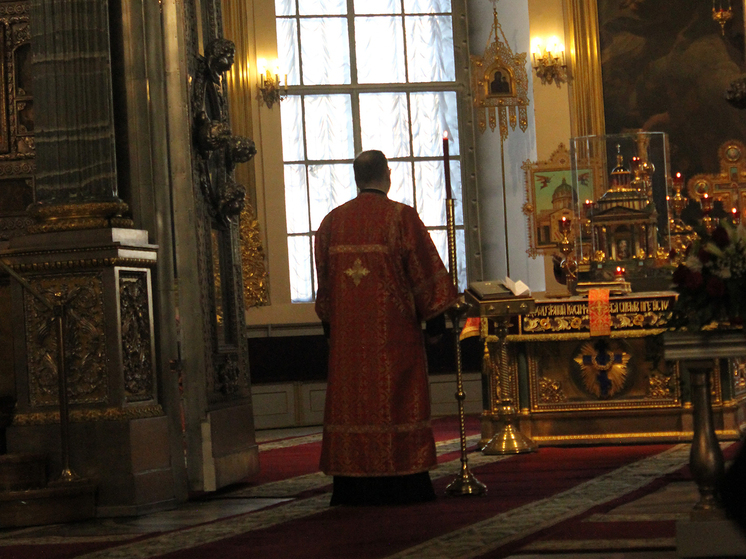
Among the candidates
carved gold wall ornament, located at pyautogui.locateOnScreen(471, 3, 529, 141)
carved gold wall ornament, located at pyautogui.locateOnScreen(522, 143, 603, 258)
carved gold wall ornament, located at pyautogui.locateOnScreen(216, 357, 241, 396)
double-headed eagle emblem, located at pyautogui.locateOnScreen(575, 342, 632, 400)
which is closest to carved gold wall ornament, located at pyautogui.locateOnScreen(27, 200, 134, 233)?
carved gold wall ornament, located at pyautogui.locateOnScreen(216, 357, 241, 396)

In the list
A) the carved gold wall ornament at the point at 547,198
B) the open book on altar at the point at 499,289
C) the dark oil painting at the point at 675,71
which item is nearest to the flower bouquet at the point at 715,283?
the open book on altar at the point at 499,289

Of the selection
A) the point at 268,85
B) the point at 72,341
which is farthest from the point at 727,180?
the point at 72,341

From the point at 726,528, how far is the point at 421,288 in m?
2.20

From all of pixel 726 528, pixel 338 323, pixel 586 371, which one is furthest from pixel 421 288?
pixel 586 371

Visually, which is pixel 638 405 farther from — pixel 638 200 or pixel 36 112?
pixel 36 112

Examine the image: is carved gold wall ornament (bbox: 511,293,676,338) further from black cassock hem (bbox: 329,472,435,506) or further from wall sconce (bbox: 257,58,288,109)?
wall sconce (bbox: 257,58,288,109)

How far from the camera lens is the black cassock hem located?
19.2 ft

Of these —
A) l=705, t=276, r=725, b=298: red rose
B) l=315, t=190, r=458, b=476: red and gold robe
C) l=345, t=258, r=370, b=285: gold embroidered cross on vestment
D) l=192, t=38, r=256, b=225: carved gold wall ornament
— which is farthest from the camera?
l=192, t=38, r=256, b=225: carved gold wall ornament

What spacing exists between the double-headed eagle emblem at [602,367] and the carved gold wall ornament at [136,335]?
3.63 meters

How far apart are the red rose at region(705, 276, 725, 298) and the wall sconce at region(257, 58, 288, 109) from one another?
28.9 ft

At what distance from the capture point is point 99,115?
616cm

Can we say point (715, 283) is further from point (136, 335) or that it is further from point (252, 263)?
point (252, 263)

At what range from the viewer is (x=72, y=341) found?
6.00 meters

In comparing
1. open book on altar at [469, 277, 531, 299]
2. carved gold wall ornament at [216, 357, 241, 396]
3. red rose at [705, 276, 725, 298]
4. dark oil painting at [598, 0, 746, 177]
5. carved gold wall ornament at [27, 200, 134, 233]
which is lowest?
carved gold wall ornament at [216, 357, 241, 396]
